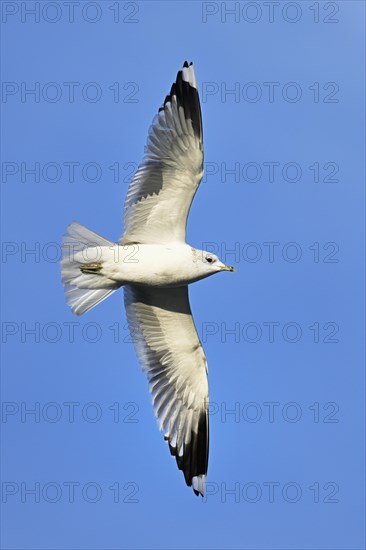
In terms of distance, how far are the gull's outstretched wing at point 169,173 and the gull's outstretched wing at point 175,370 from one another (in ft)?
2.27

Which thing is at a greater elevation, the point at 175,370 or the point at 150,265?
the point at 150,265

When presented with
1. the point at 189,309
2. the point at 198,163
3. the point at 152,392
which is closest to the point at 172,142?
the point at 198,163

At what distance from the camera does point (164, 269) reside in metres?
9.13

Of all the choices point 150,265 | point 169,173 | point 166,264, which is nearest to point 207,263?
point 166,264

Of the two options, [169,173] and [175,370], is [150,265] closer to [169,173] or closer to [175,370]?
[169,173]

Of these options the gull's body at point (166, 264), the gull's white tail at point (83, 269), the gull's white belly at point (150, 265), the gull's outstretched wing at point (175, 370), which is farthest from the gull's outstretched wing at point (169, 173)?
the gull's outstretched wing at point (175, 370)

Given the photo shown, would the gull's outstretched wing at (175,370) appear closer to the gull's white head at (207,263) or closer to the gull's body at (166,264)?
the gull's body at (166,264)

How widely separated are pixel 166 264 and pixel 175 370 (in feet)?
4.27

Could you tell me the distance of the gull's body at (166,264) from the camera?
30.1 ft

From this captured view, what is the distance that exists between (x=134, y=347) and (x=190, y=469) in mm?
1293

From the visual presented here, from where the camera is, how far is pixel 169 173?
9.19 m

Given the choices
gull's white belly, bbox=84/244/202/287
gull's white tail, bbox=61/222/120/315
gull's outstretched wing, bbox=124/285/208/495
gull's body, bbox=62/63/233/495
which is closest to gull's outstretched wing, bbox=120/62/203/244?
gull's body, bbox=62/63/233/495

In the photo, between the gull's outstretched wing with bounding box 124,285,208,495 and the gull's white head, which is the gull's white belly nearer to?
the gull's white head

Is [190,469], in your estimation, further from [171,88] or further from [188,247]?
[171,88]
